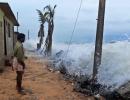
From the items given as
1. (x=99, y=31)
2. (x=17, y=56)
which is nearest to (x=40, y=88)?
(x=17, y=56)

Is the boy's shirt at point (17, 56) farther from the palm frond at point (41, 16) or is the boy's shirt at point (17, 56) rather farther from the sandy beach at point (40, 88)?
the palm frond at point (41, 16)

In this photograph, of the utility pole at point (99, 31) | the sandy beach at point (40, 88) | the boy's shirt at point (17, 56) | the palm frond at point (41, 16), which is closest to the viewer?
the boy's shirt at point (17, 56)

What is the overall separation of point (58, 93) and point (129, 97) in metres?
2.57

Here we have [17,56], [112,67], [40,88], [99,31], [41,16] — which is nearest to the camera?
[17,56]

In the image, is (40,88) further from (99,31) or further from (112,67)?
(112,67)

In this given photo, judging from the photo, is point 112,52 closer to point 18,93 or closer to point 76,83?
point 76,83

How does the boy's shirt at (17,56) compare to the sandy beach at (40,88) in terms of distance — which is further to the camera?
the sandy beach at (40,88)

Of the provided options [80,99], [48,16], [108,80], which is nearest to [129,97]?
[80,99]

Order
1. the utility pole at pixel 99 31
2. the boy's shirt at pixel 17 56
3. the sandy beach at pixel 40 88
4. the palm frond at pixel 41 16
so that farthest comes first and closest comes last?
the palm frond at pixel 41 16
the utility pole at pixel 99 31
the sandy beach at pixel 40 88
the boy's shirt at pixel 17 56

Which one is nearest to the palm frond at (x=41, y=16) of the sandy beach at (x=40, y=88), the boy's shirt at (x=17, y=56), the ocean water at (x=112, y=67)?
the ocean water at (x=112, y=67)

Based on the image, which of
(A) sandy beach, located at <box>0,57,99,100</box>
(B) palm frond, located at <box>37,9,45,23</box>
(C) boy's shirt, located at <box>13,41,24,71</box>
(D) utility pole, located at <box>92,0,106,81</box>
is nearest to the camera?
(C) boy's shirt, located at <box>13,41,24,71</box>

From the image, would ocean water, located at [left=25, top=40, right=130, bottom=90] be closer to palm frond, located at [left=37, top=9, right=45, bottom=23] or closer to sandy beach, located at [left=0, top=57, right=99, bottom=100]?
sandy beach, located at [left=0, top=57, right=99, bottom=100]

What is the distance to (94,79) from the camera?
44.9 ft

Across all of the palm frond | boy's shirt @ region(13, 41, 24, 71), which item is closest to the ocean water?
boy's shirt @ region(13, 41, 24, 71)
